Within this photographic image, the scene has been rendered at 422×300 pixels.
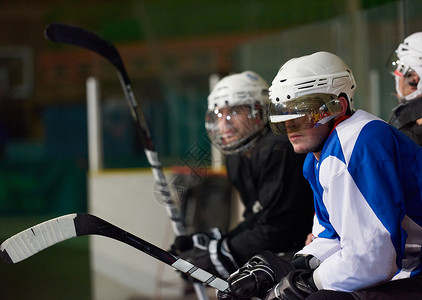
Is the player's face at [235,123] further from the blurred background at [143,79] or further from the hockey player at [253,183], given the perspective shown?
the blurred background at [143,79]

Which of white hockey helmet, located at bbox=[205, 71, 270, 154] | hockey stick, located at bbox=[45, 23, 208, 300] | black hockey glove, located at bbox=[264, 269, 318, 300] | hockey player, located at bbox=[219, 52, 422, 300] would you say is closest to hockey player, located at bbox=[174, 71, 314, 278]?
white hockey helmet, located at bbox=[205, 71, 270, 154]

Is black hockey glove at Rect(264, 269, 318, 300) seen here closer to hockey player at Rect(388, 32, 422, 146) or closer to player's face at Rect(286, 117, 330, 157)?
player's face at Rect(286, 117, 330, 157)

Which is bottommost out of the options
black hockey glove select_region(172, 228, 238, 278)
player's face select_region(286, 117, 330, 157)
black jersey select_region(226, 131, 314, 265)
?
black hockey glove select_region(172, 228, 238, 278)

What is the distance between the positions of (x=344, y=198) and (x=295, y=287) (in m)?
0.27

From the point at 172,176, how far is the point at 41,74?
5.23m

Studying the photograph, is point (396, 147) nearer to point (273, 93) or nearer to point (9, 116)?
point (273, 93)

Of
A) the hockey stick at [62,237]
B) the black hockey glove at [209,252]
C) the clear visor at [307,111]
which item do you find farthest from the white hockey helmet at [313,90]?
the black hockey glove at [209,252]

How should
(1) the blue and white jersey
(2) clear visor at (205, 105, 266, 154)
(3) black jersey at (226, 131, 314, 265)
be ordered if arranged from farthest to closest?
(2) clear visor at (205, 105, 266, 154) → (3) black jersey at (226, 131, 314, 265) → (1) the blue and white jersey

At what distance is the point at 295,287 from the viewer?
1871 millimetres

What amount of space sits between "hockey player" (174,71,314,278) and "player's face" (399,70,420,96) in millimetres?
432

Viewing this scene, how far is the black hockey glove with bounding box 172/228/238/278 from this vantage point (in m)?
2.78

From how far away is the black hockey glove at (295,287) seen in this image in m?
1.86

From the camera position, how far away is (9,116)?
954 cm

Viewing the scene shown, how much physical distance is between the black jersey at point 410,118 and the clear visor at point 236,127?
55cm
